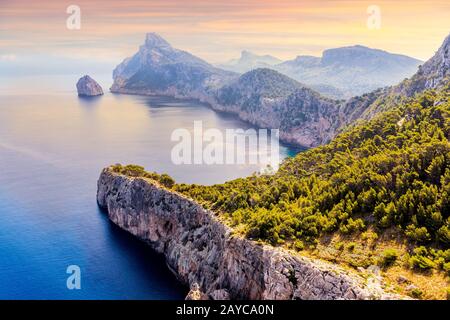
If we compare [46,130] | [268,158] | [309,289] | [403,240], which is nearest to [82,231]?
[309,289]

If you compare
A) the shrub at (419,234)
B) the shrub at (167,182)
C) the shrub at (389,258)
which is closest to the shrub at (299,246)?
the shrub at (389,258)

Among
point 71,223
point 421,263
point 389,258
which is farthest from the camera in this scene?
point 71,223

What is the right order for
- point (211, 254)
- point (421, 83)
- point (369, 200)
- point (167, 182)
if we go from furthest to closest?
point (421, 83)
point (167, 182)
point (211, 254)
point (369, 200)

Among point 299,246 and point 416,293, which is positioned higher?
point 416,293

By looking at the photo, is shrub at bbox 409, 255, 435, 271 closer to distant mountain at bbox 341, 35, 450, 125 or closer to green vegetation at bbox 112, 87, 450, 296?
green vegetation at bbox 112, 87, 450, 296

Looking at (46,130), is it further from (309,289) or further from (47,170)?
(309,289)

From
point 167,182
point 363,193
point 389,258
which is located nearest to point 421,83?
point 167,182

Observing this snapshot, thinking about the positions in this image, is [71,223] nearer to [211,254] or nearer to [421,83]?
[211,254]

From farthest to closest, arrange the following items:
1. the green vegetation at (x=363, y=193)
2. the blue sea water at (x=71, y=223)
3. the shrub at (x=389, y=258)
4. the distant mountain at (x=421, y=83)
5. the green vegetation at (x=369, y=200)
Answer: the distant mountain at (x=421, y=83), the blue sea water at (x=71, y=223), the green vegetation at (x=363, y=193), the green vegetation at (x=369, y=200), the shrub at (x=389, y=258)

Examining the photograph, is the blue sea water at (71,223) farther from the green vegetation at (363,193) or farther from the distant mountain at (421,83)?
the distant mountain at (421,83)
